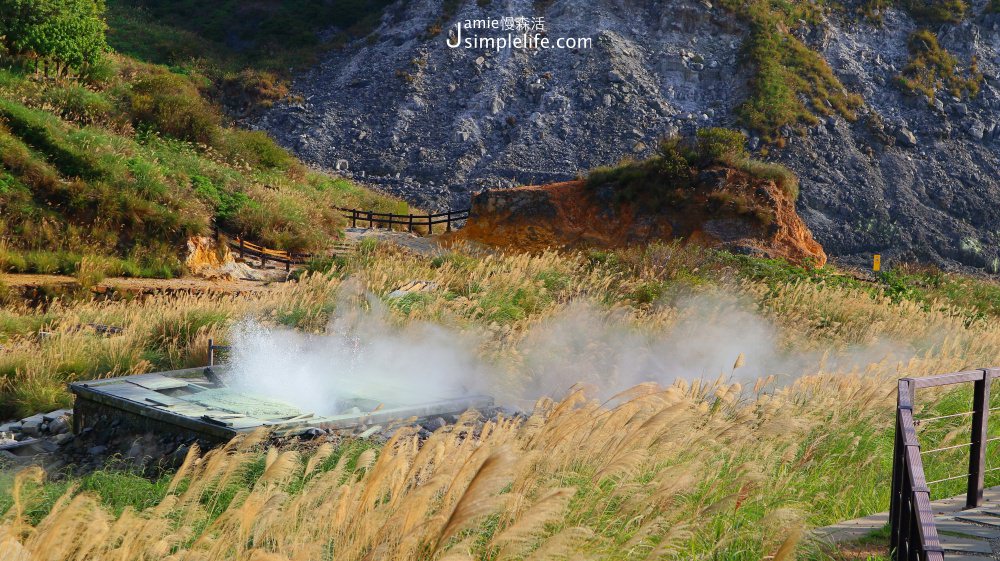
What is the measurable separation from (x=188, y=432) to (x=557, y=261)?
767 centimetres

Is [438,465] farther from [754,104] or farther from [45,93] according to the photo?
[754,104]

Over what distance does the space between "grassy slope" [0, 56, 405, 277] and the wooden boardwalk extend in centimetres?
1305

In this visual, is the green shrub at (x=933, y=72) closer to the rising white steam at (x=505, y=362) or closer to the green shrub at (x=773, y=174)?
the green shrub at (x=773, y=174)

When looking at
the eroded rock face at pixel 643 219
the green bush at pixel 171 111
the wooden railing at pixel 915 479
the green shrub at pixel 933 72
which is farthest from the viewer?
the green shrub at pixel 933 72

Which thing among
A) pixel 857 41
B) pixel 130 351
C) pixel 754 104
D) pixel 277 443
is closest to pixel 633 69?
pixel 754 104

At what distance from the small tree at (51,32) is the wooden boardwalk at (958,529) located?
23898mm

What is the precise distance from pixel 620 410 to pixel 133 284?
11.7 metres

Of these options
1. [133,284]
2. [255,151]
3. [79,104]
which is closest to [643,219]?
[133,284]

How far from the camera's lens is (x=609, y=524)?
402 cm

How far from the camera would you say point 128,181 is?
1753cm

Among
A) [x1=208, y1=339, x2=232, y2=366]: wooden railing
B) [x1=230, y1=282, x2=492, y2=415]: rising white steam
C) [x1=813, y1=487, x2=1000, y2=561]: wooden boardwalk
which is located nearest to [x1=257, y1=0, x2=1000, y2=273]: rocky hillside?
[x1=230, y1=282, x2=492, y2=415]: rising white steam

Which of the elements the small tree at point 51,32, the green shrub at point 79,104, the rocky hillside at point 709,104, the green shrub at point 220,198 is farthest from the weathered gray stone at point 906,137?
the small tree at point 51,32

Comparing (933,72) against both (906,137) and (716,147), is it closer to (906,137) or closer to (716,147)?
(906,137)

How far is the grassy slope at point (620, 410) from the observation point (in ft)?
12.5
